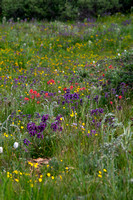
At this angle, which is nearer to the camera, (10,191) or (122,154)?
(10,191)

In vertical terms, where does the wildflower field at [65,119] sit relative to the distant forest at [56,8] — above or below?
below

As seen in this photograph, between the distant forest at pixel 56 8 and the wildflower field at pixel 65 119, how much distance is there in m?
3.66

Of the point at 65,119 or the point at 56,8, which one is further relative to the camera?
the point at 56,8

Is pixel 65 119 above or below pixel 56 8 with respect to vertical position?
below

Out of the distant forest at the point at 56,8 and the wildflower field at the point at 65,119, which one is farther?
the distant forest at the point at 56,8

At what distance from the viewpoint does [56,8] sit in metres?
15.4

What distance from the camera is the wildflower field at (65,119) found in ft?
7.55

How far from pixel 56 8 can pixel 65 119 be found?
42.7ft

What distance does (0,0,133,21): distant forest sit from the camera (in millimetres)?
15289

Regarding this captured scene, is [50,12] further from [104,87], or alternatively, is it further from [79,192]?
[79,192]

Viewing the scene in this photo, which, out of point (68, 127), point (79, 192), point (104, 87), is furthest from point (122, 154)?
point (104, 87)

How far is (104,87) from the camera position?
18.8 feet

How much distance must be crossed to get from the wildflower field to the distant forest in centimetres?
366

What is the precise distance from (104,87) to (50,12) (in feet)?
38.4
